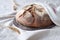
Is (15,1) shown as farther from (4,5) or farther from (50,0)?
(50,0)

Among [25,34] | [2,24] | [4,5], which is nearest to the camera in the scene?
[25,34]

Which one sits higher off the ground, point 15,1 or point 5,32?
point 15,1

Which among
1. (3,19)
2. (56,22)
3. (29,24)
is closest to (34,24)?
(29,24)

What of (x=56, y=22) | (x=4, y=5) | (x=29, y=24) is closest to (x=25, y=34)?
(x=29, y=24)

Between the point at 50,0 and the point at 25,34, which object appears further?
the point at 50,0

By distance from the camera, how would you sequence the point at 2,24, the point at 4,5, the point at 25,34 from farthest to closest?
the point at 4,5
the point at 2,24
the point at 25,34

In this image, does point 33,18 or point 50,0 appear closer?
point 33,18

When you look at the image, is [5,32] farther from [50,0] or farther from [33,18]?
[50,0]

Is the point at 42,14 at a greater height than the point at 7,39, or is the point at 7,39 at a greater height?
the point at 42,14
